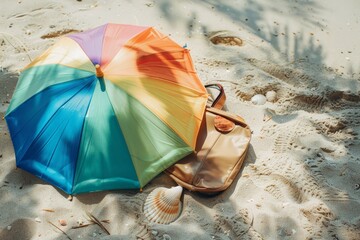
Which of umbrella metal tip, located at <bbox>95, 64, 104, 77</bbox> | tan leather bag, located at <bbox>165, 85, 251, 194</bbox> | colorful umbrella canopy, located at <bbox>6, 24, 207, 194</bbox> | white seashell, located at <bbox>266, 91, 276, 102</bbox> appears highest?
umbrella metal tip, located at <bbox>95, 64, 104, 77</bbox>

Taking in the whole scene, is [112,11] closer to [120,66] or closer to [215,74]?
[215,74]

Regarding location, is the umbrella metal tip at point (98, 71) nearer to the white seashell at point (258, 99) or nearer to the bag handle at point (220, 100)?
the bag handle at point (220, 100)

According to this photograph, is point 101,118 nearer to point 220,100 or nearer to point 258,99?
point 220,100

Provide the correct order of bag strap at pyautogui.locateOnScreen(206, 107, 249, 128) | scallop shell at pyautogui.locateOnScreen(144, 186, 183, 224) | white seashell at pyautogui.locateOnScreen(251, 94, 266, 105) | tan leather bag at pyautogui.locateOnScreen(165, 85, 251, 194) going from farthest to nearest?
white seashell at pyautogui.locateOnScreen(251, 94, 266, 105) → bag strap at pyautogui.locateOnScreen(206, 107, 249, 128) → tan leather bag at pyautogui.locateOnScreen(165, 85, 251, 194) → scallop shell at pyautogui.locateOnScreen(144, 186, 183, 224)

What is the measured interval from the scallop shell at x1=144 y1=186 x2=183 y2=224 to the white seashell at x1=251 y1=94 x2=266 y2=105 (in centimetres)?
129

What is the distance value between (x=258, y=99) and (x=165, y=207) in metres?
1.48

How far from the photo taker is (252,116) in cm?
353

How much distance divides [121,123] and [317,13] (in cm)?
311

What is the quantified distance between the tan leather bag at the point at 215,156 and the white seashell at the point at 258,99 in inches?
19.4

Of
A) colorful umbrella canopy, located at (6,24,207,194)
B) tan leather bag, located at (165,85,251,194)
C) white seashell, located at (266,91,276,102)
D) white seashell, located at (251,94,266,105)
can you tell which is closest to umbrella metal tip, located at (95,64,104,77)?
colorful umbrella canopy, located at (6,24,207,194)

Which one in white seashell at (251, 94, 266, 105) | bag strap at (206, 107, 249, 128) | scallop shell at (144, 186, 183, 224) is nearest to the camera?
scallop shell at (144, 186, 183, 224)

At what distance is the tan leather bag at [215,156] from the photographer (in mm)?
2887

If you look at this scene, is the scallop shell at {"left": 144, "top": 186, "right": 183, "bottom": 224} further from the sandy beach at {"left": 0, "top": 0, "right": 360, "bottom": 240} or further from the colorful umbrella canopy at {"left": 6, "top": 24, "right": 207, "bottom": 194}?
the colorful umbrella canopy at {"left": 6, "top": 24, "right": 207, "bottom": 194}

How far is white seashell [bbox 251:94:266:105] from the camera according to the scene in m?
3.65
